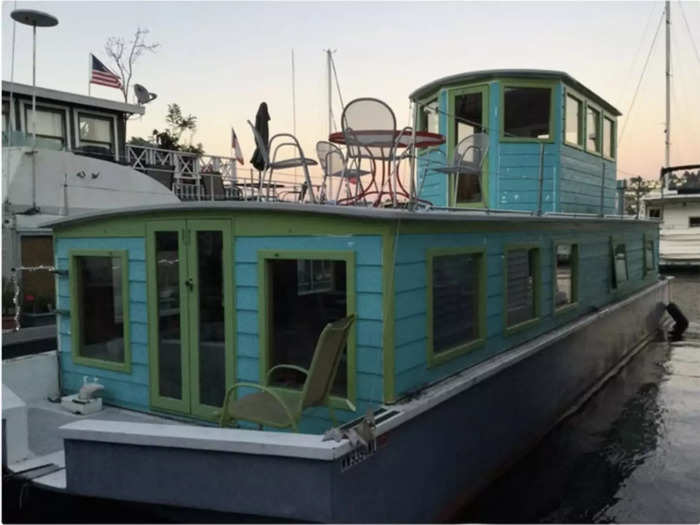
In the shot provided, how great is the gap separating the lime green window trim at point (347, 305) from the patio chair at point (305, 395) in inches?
5.7

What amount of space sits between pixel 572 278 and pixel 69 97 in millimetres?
10866

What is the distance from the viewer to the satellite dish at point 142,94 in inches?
652

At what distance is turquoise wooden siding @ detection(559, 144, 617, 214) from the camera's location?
8562 millimetres

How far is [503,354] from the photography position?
578 cm

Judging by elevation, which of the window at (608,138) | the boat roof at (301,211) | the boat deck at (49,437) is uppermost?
the window at (608,138)

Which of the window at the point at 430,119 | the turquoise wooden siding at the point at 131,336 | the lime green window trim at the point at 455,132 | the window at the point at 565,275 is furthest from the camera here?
the window at the point at 430,119

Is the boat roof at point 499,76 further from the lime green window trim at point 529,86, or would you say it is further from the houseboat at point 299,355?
the houseboat at point 299,355

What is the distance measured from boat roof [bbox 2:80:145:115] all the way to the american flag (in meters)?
1.19

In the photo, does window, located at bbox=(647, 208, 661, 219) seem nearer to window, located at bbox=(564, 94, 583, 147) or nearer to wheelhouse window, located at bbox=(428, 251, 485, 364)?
window, located at bbox=(564, 94, 583, 147)

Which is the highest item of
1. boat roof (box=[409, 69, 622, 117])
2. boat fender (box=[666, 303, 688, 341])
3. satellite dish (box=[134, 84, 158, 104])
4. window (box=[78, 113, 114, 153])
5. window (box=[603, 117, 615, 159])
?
satellite dish (box=[134, 84, 158, 104])

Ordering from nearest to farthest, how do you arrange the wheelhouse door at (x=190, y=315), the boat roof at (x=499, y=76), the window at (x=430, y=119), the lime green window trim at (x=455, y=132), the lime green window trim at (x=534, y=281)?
the wheelhouse door at (x=190, y=315)
the lime green window trim at (x=534, y=281)
the boat roof at (x=499, y=76)
the lime green window trim at (x=455, y=132)
the window at (x=430, y=119)

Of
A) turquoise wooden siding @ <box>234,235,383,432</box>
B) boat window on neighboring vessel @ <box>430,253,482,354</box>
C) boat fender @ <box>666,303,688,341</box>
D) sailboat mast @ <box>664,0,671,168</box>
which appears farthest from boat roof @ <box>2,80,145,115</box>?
sailboat mast @ <box>664,0,671,168</box>

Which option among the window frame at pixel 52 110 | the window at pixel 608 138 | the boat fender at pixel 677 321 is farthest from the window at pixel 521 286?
the window frame at pixel 52 110

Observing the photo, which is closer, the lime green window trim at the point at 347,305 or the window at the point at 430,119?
the lime green window trim at the point at 347,305
